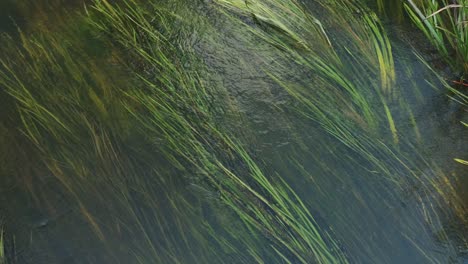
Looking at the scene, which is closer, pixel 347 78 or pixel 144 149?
pixel 144 149

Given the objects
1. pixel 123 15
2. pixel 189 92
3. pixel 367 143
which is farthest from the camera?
pixel 123 15

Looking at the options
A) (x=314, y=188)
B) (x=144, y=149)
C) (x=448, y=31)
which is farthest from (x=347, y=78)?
(x=144, y=149)

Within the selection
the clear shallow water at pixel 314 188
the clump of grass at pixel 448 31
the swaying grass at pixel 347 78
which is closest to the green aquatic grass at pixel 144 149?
the clear shallow water at pixel 314 188

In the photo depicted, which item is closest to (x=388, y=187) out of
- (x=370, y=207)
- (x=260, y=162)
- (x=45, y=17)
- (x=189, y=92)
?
(x=370, y=207)

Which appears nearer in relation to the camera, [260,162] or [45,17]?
[260,162]

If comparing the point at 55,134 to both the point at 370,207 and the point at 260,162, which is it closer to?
the point at 260,162

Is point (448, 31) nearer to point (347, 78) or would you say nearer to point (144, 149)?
point (347, 78)
